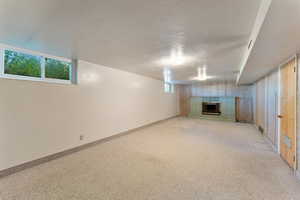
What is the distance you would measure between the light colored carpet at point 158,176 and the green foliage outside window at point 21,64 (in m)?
1.80

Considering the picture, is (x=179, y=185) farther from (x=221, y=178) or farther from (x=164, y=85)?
(x=164, y=85)

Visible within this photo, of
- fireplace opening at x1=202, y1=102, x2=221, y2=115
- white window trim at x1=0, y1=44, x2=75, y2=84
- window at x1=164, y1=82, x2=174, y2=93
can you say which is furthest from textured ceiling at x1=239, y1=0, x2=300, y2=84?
fireplace opening at x1=202, y1=102, x2=221, y2=115

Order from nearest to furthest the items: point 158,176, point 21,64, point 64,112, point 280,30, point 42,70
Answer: point 280,30 < point 158,176 < point 21,64 < point 42,70 < point 64,112

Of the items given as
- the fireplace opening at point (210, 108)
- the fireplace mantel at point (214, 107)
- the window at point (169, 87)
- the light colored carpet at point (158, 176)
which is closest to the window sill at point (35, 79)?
the light colored carpet at point (158, 176)

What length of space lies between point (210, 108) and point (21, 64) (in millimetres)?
8561

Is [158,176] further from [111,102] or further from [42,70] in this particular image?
[42,70]

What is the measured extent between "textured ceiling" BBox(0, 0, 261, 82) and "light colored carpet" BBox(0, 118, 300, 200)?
2183 mm

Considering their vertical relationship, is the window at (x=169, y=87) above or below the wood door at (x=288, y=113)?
above

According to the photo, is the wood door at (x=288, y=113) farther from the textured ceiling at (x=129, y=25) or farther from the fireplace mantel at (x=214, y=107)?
the fireplace mantel at (x=214, y=107)

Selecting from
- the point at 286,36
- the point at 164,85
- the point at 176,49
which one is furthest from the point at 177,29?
the point at 164,85

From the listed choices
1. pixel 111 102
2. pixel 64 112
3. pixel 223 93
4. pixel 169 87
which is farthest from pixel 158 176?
pixel 223 93

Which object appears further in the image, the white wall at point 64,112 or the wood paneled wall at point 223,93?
the wood paneled wall at point 223,93

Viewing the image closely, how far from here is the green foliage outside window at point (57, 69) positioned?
3188mm

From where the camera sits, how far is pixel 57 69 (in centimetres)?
336
